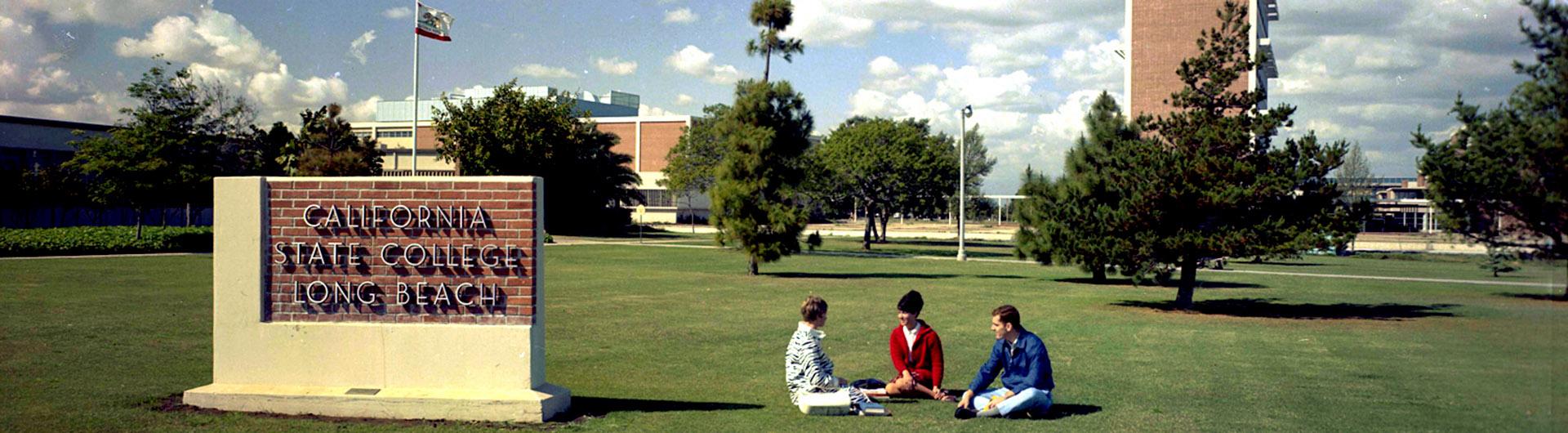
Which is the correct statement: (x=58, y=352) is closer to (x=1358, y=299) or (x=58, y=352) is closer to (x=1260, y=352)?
(x=1260, y=352)

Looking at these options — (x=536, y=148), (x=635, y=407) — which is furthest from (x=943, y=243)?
(x=635, y=407)

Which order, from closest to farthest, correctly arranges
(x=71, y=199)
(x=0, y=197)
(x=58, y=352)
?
(x=58, y=352) < (x=0, y=197) < (x=71, y=199)

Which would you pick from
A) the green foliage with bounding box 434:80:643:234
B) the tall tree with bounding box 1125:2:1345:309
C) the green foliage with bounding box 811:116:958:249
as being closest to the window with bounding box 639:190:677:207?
the green foliage with bounding box 434:80:643:234

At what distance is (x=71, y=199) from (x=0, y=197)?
3968 mm

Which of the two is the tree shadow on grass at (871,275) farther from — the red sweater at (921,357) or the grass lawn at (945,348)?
the red sweater at (921,357)

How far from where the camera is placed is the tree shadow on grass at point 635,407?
9.29m

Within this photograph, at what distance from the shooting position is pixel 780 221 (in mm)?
31500

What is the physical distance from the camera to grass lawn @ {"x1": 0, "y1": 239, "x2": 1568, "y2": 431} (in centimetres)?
834

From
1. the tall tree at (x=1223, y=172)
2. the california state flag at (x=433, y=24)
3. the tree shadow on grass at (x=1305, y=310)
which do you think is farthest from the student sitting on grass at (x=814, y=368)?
the california state flag at (x=433, y=24)

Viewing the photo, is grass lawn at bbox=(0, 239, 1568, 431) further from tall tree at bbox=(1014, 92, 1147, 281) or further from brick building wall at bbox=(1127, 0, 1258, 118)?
brick building wall at bbox=(1127, 0, 1258, 118)

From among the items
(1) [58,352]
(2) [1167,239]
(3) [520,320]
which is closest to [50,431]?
(3) [520,320]

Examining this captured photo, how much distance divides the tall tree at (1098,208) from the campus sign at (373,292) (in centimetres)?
1401

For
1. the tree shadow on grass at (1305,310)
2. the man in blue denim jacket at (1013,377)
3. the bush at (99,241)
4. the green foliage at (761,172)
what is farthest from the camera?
the bush at (99,241)

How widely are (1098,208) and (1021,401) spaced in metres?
12.9
